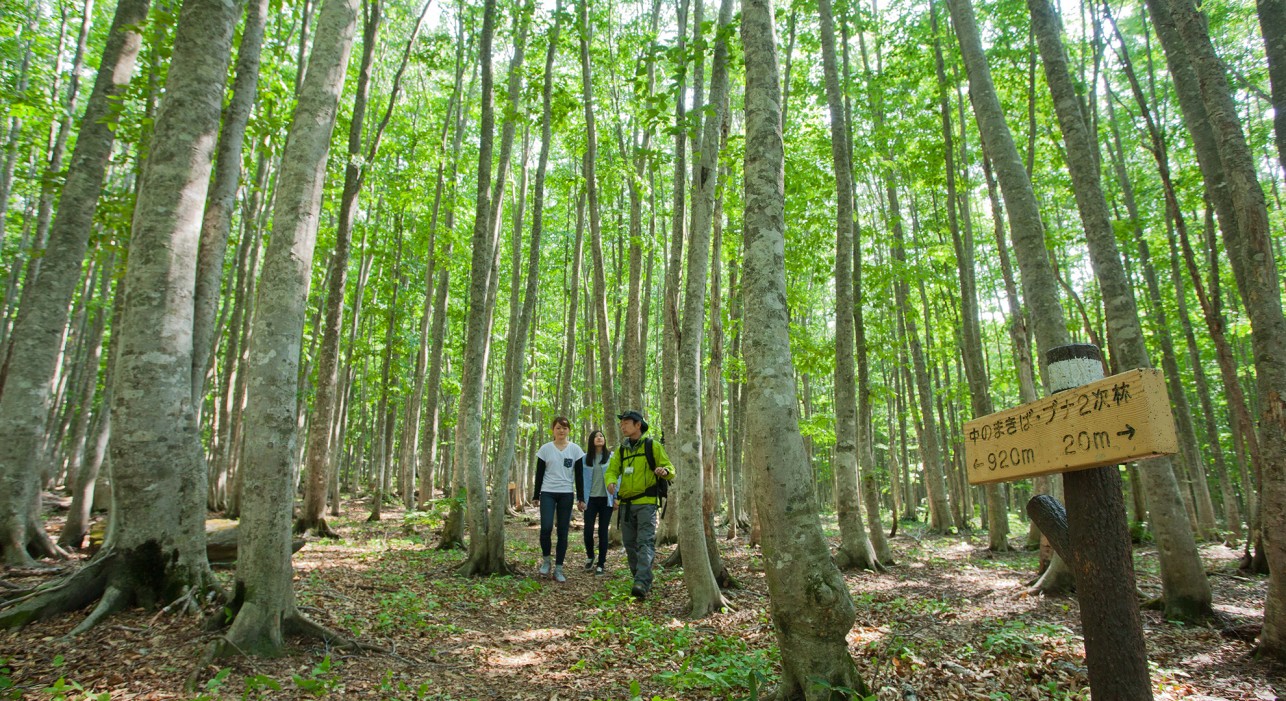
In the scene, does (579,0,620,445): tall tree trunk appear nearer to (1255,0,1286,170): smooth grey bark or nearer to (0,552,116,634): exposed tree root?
(0,552,116,634): exposed tree root

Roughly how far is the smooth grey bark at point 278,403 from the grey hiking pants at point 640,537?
3449 mm

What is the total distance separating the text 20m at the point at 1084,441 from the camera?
2.09m

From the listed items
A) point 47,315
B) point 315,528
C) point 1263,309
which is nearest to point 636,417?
point 1263,309

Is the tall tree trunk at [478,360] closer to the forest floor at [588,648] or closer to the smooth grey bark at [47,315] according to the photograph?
the forest floor at [588,648]

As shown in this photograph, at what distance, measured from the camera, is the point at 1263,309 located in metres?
4.56

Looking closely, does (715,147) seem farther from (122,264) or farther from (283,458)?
(122,264)

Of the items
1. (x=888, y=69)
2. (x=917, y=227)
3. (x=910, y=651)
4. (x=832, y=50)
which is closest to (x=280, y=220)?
(x=910, y=651)

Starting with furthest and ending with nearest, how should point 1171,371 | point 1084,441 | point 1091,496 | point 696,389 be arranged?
point 1171,371 < point 696,389 < point 1091,496 < point 1084,441

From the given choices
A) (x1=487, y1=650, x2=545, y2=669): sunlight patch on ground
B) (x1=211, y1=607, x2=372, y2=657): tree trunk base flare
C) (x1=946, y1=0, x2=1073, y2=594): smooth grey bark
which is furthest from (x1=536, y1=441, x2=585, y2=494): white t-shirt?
(x1=946, y1=0, x2=1073, y2=594): smooth grey bark

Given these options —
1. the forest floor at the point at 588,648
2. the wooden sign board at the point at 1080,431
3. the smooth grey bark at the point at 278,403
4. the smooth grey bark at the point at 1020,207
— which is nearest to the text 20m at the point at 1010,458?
the wooden sign board at the point at 1080,431

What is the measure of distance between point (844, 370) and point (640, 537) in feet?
13.9

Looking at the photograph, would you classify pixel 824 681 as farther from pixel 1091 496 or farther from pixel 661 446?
pixel 661 446

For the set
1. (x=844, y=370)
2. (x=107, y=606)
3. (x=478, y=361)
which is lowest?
(x=107, y=606)

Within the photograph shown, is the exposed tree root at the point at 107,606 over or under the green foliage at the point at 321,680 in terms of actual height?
over
